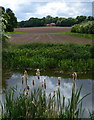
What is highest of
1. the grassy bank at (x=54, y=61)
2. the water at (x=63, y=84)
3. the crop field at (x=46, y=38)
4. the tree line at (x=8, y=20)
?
the tree line at (x=8, y=20)

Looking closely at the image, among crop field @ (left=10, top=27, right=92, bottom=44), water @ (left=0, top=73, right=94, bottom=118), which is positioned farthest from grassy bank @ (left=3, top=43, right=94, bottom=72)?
crop field @ (left=10, top=27, right=92, bottom=44)

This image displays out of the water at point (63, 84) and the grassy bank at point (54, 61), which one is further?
the grassy bank at point (54, 61)

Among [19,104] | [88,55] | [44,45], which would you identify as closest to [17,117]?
[19,104]

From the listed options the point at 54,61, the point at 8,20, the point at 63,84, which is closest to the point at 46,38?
the point at 54,61

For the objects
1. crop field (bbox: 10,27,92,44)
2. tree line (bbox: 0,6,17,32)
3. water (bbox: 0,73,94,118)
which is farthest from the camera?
crop field (bbox: 10,27,92,44)

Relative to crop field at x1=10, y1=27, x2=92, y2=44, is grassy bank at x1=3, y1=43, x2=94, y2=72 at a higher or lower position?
lower

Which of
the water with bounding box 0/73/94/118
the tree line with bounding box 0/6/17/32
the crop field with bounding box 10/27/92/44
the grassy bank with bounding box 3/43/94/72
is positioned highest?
the tree line with bounding box 0/6/17/32

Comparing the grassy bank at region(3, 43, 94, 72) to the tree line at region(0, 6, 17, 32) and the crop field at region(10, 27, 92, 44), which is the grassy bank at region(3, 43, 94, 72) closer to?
the tree line at region(0, 6, 17, 32)

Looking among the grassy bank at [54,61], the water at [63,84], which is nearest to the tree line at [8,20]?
the grassy bank at [54,61]

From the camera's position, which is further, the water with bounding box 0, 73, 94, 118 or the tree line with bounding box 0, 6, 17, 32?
the tree line with bounding box 0, 6, 17, 32

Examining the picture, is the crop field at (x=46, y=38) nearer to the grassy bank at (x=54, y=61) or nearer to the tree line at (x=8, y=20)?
the tree line at (x=8, y=20)

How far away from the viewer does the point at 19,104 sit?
11.2ft

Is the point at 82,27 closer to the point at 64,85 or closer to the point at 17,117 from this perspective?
the point at 64,85

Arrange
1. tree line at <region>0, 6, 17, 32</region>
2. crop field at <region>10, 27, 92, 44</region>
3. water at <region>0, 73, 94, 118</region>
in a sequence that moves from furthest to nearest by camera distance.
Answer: crop field at <region>10, 27, 92, 44</region>
tree line at <region>0, 6, 17, 32</region>
water at <region>0, 73, 94, 118</region>
